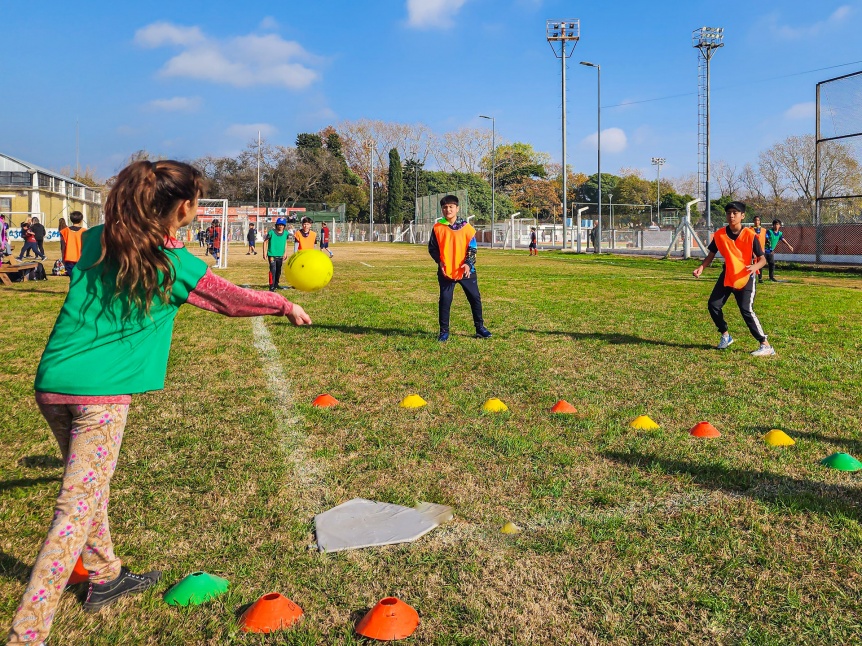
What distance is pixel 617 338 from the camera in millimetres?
9719

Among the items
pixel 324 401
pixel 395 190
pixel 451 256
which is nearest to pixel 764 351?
pixel 451 256

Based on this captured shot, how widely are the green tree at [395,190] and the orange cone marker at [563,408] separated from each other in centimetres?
8413

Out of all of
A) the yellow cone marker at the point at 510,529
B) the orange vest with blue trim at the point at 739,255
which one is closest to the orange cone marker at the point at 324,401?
the yellow cone marker at the point at 510,529

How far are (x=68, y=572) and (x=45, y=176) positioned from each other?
275ft

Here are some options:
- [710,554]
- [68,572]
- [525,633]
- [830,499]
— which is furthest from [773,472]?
[68,572]

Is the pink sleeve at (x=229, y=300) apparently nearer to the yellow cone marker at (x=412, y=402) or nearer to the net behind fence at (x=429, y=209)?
the yellow cone marker at (x=412, y=402)

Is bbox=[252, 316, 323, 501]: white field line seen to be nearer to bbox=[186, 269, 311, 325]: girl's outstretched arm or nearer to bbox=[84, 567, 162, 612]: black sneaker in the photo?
bbox=[84, 567, 162, 612]: black sneaker

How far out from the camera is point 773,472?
435 centimetres

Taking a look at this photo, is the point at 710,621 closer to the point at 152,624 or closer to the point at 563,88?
the point at 152,624

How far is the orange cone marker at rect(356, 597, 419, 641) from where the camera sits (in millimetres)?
2600

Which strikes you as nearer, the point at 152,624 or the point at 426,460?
the point at 152,624

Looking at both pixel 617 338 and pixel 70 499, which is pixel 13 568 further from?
pixel 617 338

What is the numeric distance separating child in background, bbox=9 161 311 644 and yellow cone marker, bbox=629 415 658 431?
3.73 metres

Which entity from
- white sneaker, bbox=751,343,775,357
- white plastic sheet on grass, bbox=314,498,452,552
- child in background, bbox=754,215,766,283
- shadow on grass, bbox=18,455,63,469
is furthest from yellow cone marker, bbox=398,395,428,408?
child in background, bbox=754,215,766,283
